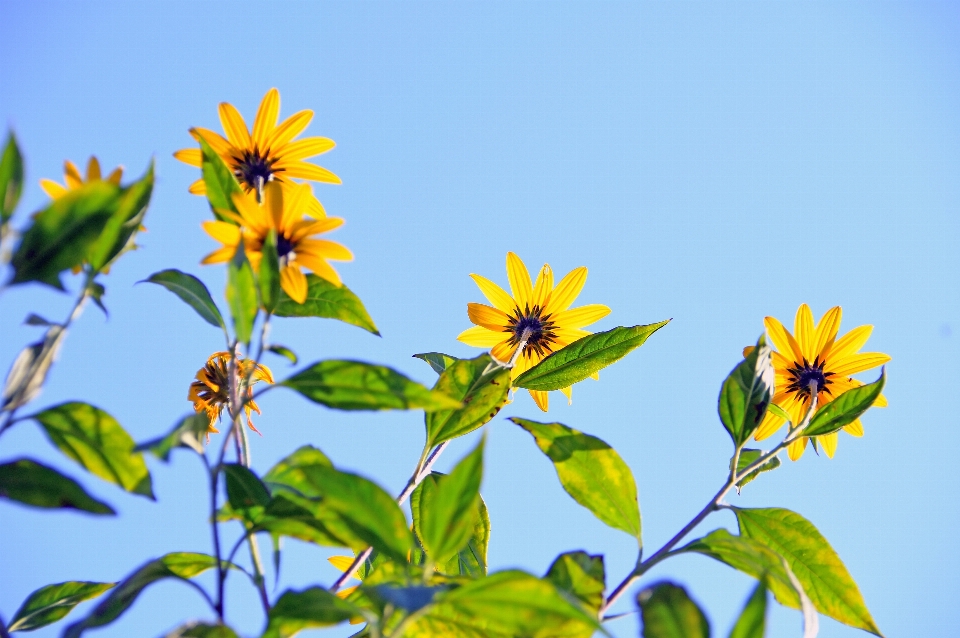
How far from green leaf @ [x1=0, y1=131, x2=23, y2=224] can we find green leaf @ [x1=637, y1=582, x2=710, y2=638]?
1022 millimetres

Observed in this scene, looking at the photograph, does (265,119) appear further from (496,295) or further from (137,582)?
(137,582)

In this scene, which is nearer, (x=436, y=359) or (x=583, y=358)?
(x=583, y=358)

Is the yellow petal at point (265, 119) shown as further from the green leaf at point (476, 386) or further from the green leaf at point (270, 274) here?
the green leaf at point (476, 386)

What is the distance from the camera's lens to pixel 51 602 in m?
1.34

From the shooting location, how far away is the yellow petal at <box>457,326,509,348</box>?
211 cm

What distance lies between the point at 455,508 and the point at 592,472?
505 mm

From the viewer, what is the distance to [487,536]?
1.72m

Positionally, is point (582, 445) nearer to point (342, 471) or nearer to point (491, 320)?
point (342, 471)

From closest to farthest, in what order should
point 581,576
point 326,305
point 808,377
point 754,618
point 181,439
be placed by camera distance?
point 754,618 < point 181,439 < point 581,576 < point 326,305 < point 808,377

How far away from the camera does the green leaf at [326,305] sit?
131 centimetres

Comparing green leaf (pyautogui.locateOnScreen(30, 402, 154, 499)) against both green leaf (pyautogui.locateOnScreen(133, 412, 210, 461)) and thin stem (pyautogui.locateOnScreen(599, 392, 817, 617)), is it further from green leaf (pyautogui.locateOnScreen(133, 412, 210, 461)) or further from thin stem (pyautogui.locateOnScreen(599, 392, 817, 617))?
thin stem (pyautogui.locateOnScreen(599, 392, 817, 617))

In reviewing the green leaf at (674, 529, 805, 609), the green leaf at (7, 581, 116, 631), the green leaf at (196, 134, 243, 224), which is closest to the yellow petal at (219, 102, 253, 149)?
the green leaf at (196, 134, 243, 224)

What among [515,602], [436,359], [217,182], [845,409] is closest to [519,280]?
[436,359]

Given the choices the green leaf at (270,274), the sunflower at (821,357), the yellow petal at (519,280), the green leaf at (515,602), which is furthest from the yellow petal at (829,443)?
the green leaf at (270,274)
